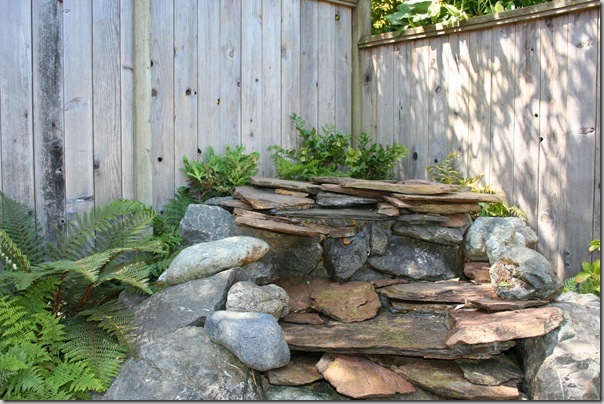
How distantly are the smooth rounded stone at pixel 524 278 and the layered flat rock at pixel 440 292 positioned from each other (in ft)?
0.44

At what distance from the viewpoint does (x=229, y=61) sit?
5383 mm

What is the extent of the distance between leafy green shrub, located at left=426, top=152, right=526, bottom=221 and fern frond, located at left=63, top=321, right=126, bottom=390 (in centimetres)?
306

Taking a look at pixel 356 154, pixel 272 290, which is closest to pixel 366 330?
pixel 272 290

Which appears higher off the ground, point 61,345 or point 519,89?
point 519,89

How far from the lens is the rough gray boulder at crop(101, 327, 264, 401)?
329 centimetres

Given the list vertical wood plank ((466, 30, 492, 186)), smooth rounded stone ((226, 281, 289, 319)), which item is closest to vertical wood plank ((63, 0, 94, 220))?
smooth rounded stone ((226, 281, 289, 319))

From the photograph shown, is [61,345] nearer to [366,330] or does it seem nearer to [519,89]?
[366,330]

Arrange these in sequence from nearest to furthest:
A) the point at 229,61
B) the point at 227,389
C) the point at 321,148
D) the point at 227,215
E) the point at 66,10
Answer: the point at 227,389
the point at 66,10
the point at 227,215
the point at 229,61
the point at 321,148

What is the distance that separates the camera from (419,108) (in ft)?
19.1

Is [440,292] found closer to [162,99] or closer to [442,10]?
[162,99]

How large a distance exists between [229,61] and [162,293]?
2357 mm

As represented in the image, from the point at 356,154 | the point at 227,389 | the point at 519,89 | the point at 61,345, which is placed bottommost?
the point at 227,389

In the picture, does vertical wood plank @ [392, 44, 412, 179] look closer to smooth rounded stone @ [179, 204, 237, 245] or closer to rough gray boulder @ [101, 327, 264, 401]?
smooth rounded stone @ [179, 204, 237, 245]

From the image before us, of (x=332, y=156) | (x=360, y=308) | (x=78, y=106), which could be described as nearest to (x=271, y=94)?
(x=332, y=156)
